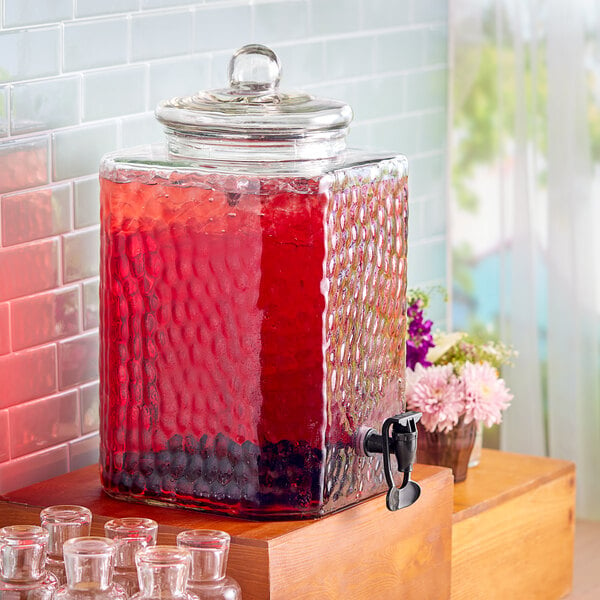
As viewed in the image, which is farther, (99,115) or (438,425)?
(438,425)

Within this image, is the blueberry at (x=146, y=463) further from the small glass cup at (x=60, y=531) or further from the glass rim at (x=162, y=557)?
the glass rim at (x=162, y=557)

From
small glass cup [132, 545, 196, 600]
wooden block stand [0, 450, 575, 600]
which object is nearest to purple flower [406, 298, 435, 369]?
wooden block stand [0, 450, 575, 600]

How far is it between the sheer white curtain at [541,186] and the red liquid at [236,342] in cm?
104

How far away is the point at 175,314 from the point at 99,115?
15.2 inches

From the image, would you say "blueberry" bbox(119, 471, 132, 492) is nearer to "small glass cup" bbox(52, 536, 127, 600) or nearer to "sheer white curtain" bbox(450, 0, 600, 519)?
"small glass cup" bbox(52, 536, 127, 600)

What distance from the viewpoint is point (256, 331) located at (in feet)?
4.61

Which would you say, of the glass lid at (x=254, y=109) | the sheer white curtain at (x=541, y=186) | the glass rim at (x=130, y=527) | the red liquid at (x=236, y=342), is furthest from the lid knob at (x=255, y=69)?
the sheer white curtain at (x=541, y=186)

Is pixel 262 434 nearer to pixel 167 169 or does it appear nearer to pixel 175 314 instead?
pixel 175 314

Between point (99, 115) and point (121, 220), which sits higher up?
point (99, 115)

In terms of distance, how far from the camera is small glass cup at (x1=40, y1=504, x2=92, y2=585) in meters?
1.31

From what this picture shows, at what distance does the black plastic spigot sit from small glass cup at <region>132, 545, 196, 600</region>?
1.12ft

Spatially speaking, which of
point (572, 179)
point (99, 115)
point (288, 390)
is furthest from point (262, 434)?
point (572, 179)

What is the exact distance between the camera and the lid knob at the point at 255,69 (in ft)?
4.88

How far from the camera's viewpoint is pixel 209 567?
1.25 metres
